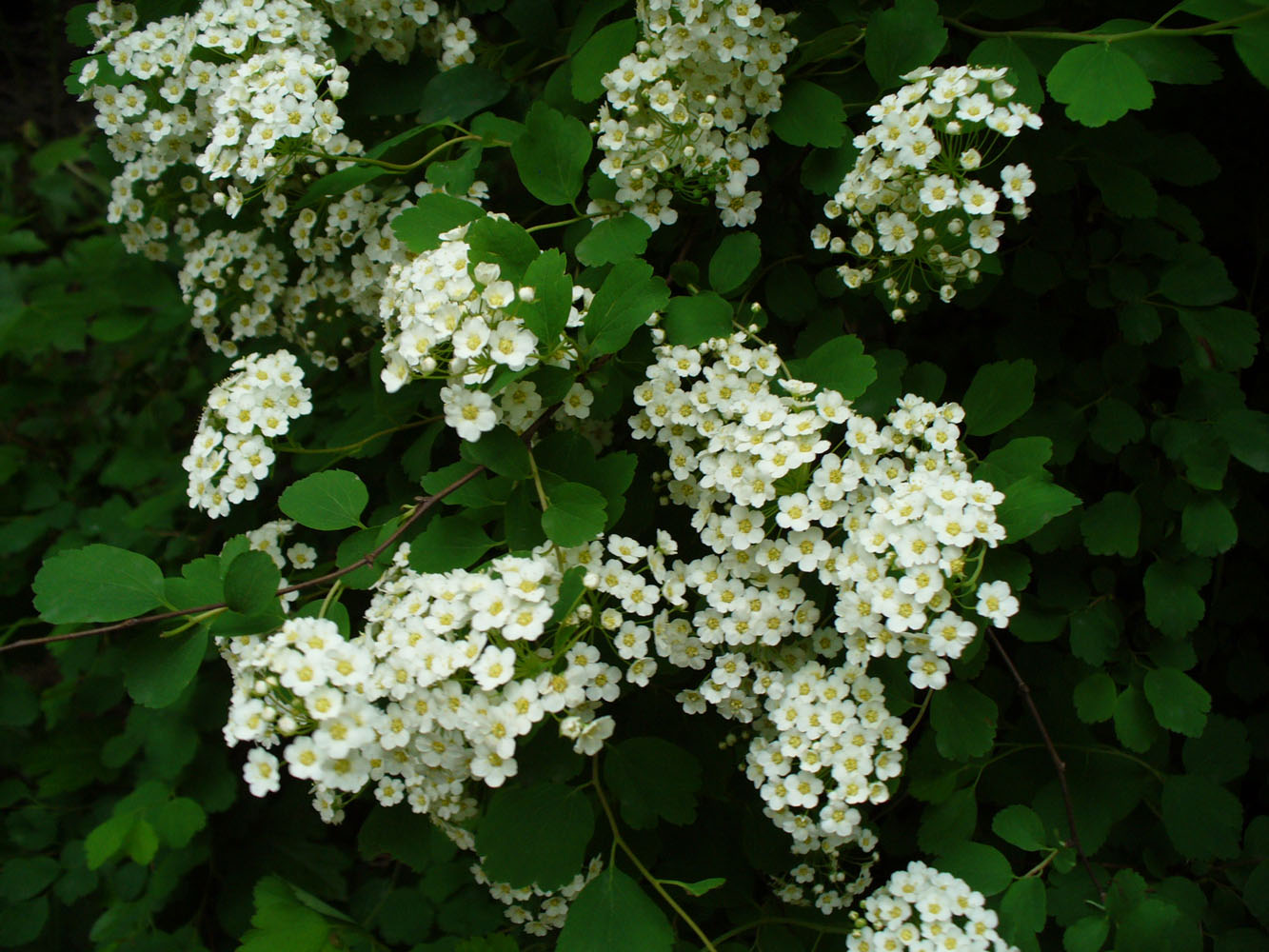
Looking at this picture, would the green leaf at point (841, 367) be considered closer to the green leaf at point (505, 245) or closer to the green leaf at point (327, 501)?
the green leaf at point (505, 245)

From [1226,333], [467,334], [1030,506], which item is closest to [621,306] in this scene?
[467,334]

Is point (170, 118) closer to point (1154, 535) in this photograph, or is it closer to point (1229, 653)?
point (1154, 535)

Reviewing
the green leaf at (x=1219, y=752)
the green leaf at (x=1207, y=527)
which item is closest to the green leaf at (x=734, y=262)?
the green leaf at (x=1207, y=527)

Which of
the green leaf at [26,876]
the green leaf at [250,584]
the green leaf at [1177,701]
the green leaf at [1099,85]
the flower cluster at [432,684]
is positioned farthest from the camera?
the green leaf at [26,876]

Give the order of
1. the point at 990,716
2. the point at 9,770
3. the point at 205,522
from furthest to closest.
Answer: the point at 9,770 < the point at 205,522 < the point at 990,716

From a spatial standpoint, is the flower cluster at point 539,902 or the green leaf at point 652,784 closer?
the green leaf at point 652,784

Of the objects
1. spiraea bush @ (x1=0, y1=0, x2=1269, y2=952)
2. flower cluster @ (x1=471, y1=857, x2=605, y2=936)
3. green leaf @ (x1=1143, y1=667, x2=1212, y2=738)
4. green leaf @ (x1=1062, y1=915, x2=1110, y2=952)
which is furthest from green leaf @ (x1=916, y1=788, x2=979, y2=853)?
flower cluster @ (x1=471, y1=857, x2=605, y2=936)

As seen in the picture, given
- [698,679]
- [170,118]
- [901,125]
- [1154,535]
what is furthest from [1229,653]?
[170,118]
